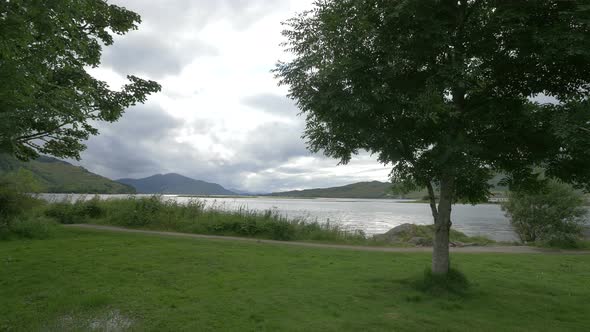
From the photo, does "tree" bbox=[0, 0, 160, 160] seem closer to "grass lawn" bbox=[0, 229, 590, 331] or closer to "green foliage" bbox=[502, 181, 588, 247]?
"grass lawn" bbox=[0, 229, 590, 331]

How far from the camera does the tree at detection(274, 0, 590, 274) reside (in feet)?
22.3

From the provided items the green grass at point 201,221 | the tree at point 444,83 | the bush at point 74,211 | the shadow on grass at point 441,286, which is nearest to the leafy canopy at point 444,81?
the tree at point 444,83

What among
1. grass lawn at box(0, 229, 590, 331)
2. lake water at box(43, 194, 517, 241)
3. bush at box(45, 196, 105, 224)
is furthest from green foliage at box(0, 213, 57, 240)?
lake water at box(43, 194, 517, 241)

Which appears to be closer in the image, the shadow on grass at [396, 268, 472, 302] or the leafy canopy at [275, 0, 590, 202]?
the leafy canopy at [275, 0, 590, 202]

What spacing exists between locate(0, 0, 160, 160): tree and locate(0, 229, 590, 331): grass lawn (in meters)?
3.61

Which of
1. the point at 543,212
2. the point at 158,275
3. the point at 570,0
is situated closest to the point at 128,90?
the point at 158,275

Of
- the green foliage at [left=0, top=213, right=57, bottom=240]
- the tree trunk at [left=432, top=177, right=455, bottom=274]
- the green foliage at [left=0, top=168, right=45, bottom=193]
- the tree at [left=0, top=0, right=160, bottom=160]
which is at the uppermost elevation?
the tree at [left=0, top=0, right=160, bottom=160]

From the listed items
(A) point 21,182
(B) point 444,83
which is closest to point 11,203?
(A) point 21,182

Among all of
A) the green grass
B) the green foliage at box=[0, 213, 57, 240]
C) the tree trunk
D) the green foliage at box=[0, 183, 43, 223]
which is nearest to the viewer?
the tree trunk

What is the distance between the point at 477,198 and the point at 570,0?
15.8 feet

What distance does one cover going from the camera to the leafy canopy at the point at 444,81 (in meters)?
6.79

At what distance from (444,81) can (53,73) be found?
11177mm

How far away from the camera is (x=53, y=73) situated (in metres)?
11.1

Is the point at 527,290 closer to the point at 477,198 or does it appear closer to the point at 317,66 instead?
the point at 477,198
